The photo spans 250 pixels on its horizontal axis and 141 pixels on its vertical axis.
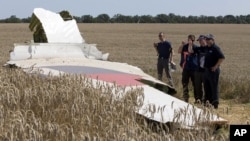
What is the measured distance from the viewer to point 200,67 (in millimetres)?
10516

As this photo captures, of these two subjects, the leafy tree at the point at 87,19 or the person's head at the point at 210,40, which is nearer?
the person's head at the point at 210,40

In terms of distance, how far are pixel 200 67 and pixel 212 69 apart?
390 millimetres

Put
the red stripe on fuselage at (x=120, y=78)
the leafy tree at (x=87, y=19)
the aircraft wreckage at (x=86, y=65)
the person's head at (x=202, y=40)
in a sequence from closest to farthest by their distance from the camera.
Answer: the aircraft wreckage at (x=86, y=65), the red stripe on fuselage at (x=120, y=78), the person's head at (x=202, y=40), the leafy tree at (x=87, y=19)

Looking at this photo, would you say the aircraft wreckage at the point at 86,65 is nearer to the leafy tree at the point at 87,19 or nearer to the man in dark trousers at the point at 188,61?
the man in dark trousers at the point at 188,61

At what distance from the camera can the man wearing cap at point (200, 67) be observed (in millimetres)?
10281

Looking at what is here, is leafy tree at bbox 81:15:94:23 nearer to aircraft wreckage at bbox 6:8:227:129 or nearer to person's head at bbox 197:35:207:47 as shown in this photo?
aircraft wreckage at bbox 6:8:227:129

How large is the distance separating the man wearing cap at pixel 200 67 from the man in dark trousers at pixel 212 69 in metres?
0.13

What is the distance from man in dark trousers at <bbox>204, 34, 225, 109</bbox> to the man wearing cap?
129 millimetres

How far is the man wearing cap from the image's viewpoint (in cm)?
1028

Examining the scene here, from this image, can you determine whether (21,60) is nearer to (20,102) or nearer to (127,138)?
(20,102)

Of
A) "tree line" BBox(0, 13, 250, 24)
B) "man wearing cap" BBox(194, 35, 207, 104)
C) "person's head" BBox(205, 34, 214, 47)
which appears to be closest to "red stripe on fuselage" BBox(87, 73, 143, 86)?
"man wearing cap" BBox(194, 35, 207, 104)

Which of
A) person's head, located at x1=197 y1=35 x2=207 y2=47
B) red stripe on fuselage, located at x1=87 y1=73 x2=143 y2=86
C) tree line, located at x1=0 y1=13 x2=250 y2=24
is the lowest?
tree line, located at x1=0 y1=13 x2=250 y2=24

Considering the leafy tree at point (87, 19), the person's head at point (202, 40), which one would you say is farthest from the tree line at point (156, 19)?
the person's head at point (202, 40)

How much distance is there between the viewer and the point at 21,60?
12.5 meters
